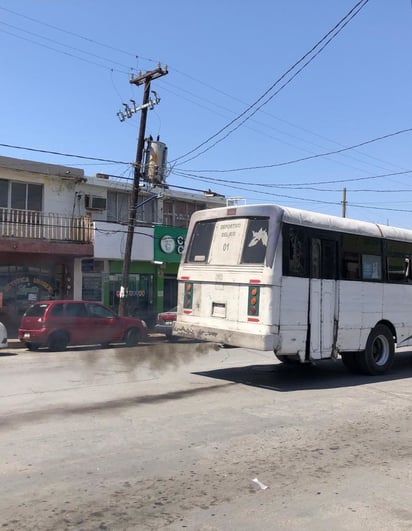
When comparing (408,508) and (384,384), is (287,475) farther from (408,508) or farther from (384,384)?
(384,384)

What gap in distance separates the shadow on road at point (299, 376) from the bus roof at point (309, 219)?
113 inches

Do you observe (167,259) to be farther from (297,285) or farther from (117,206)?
(297,285)

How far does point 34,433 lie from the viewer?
6477 mm

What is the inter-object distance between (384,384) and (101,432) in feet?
19.0

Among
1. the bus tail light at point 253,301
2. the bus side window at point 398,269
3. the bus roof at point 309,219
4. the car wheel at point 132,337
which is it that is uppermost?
the bus roof at point 309,219

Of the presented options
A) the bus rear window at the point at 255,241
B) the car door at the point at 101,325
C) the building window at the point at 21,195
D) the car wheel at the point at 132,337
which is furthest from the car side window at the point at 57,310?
the bus rear window at the point at 255,241

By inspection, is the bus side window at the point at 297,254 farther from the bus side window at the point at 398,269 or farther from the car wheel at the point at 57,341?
the car wheel at the point at 57,341

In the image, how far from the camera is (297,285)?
9.78 metres

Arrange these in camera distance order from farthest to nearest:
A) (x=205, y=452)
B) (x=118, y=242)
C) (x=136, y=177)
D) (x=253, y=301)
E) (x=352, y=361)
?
(x=118, y=242) < (x=136, y=177) < (x=352, y=361) < (x=253, y=301) < (x=205, y=452)

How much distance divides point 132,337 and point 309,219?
988 centimetres

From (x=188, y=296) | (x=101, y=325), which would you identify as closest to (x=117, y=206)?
(x=101, y=325)

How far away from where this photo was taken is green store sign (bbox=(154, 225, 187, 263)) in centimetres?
2517

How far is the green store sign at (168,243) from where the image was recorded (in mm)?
25172

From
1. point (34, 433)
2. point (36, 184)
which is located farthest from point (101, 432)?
point (36, 184)
